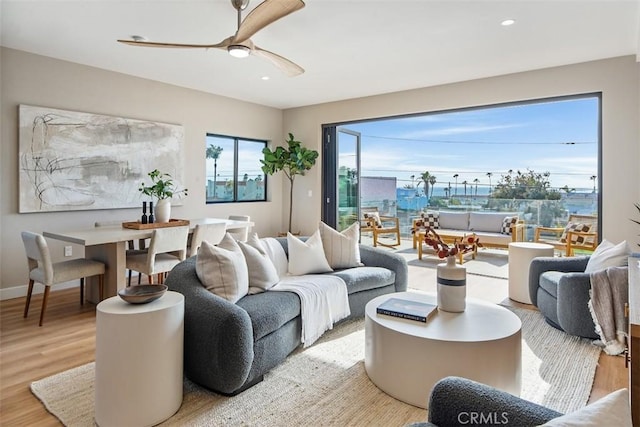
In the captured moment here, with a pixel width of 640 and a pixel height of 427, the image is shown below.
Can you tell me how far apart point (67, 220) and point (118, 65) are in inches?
78.1

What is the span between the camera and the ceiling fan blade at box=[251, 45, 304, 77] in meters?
3.21

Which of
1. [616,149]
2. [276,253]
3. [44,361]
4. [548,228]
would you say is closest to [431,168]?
[548,228]

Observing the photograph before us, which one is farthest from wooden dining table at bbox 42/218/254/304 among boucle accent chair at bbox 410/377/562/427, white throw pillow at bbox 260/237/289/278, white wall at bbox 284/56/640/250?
white wall at bbox 284/56/640/250

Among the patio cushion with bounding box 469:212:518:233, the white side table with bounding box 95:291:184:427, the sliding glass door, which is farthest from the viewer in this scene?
the patio cushion with bounding box 469:212:518:233

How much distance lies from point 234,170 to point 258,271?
406cm

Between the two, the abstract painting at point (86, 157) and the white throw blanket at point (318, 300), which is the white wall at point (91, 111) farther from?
the white throw blanket at point (318, 300)

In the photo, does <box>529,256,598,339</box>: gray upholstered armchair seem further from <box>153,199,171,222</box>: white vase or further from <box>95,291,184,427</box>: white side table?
<box>153,199,171,222</box>: white vase

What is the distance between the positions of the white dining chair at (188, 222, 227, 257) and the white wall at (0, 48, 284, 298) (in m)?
1.45

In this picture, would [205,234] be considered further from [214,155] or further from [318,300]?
[214,155]

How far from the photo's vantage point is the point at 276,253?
11.7 ft

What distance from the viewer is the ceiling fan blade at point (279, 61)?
321 cm

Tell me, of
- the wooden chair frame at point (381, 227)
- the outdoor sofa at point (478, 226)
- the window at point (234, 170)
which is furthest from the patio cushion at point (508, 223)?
the window at point (234, 170)

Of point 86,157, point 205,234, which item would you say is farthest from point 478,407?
point 86,157

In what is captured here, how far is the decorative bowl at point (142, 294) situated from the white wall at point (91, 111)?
3158 mm
